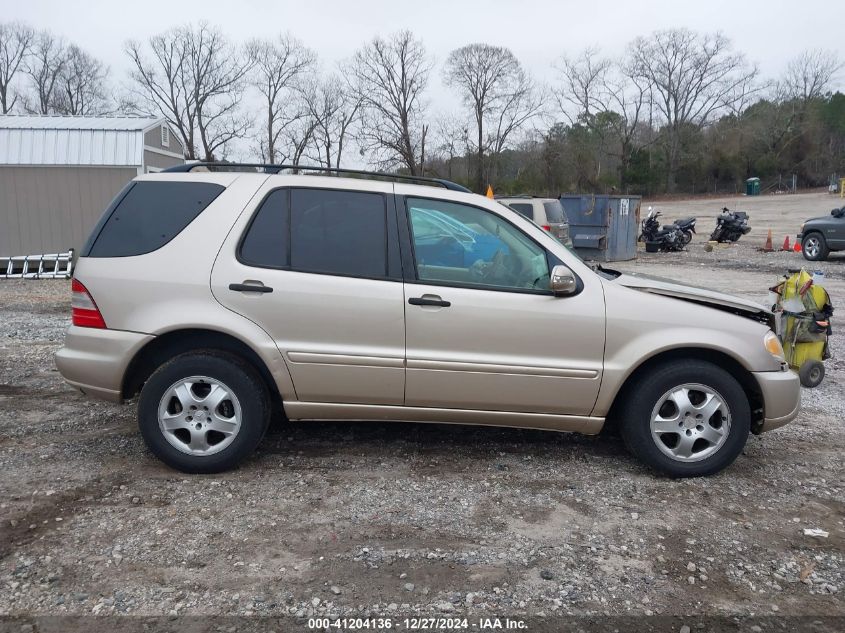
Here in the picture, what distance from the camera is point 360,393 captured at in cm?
408

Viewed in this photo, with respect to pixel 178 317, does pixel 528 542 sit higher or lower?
lower

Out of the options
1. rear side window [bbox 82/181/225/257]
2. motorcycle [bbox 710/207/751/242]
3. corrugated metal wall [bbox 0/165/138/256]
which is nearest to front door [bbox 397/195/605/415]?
rear side window [bbox 82/181/225/257]

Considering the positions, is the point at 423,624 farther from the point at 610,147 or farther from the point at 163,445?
the point at 610,147

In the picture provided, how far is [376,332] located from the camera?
13.1ft

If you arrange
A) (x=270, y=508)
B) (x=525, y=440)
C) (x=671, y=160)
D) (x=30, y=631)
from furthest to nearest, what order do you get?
(x=671, y=160), (x=525, y=440), (x=270, y=508), (x=30, y=631)

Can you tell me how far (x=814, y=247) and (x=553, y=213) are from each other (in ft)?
26.0

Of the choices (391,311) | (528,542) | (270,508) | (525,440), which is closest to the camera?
(528,542)

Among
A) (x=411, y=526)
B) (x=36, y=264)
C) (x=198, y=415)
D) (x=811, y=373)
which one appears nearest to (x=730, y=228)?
(x=811, y=373)

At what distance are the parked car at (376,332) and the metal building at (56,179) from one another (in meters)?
12.5

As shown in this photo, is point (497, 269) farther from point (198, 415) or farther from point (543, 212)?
point (543, 212)

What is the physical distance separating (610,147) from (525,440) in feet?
189

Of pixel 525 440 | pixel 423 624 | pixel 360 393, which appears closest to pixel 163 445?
pixel 360 393

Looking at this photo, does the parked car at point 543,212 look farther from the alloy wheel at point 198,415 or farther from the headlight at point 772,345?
the alloy wheel at point 198,415

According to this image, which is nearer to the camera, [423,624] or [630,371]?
[423,624]
